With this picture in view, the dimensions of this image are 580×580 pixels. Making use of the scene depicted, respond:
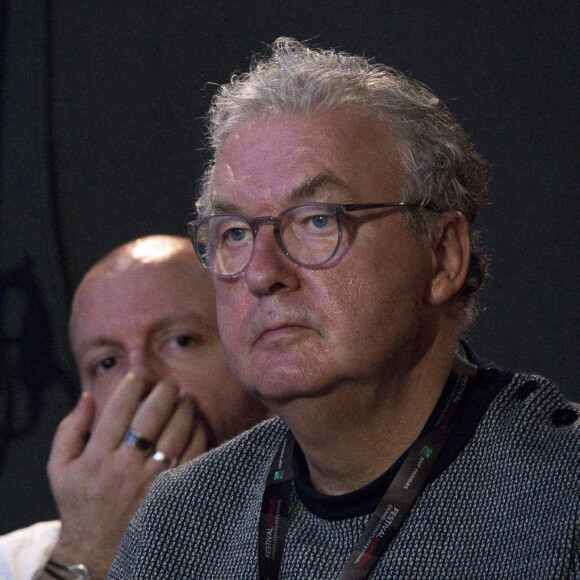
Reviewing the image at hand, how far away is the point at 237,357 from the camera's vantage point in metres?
1.33

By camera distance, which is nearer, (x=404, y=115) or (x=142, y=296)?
(x=404, y=115)

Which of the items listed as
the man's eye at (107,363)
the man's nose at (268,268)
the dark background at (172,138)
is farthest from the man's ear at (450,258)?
the man's eye at (107,363)

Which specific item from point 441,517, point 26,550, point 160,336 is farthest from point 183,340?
point 441,517

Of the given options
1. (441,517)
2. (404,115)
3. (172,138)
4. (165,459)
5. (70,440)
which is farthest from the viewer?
(172,138)

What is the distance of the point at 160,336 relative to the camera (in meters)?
2.04

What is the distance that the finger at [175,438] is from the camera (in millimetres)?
1887

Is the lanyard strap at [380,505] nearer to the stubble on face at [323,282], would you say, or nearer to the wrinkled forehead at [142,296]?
the stubble on face at [323,282]

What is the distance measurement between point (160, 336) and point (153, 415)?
207 millimetres

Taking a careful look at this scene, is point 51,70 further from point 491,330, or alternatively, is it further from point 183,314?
point 491,330

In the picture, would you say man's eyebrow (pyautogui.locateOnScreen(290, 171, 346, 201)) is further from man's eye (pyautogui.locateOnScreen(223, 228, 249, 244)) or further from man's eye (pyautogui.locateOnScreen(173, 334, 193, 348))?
man's eye (pyautogui.locateOnScreen(173, 334, 193, 348))

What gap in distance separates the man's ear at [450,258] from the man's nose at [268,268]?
224 mm

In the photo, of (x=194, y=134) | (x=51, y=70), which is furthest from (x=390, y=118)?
(x=51, y=70)

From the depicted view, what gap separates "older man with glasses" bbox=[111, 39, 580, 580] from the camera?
1222 mm

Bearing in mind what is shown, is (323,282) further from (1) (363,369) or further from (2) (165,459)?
(2) (165,459)
